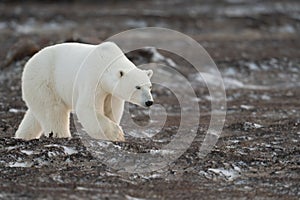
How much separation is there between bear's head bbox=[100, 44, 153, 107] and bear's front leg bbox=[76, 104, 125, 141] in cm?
27

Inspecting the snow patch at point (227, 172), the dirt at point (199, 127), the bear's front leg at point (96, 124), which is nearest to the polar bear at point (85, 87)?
the bear's front leg at point (96, 124)

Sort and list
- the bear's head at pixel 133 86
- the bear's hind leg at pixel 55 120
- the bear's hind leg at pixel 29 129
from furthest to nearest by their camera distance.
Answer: the bear's hind leg at pixel 29 129, the bear's hind leg at pixel 55 120, the bear's head at pixel 133 86

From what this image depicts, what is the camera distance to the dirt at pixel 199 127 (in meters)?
6.50

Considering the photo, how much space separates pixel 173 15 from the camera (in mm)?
24016

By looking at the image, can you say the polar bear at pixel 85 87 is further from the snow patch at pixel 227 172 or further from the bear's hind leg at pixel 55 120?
the snow patch at pixel 227 172

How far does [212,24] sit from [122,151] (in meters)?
16.3

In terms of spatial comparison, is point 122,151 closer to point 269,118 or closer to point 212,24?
point 269,118

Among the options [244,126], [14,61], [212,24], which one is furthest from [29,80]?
[212,24]

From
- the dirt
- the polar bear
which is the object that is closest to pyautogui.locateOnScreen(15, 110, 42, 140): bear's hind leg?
the polar bear

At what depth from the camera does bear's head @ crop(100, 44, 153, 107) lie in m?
7.21

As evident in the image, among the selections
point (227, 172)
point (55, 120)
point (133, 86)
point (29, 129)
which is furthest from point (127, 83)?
point (29, 129)

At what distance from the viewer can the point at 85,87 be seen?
7.39 meters

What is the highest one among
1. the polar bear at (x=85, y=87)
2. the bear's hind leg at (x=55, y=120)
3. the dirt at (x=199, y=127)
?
the polar bear at (x=85, y=87)

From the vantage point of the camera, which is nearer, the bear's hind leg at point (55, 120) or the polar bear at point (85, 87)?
the polar bear at point (85, 87)
